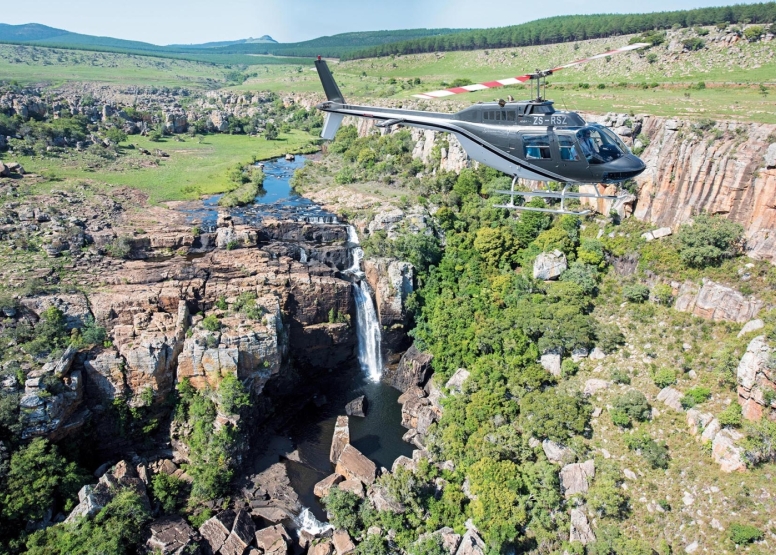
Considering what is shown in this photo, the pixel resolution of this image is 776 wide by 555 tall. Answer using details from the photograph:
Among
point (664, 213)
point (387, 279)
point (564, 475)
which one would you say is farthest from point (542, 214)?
point (564, 475)

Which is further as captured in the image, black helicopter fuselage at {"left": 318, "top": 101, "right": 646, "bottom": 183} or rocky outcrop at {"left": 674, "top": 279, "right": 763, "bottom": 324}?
rocky outcrop at {"left": 674, "top": 279, "right": 763, "bottom": 324}

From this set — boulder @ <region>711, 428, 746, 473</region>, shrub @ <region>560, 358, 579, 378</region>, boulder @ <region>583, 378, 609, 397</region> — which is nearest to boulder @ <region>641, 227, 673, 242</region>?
shrub @ <region>560, 358, 579, 378</region>

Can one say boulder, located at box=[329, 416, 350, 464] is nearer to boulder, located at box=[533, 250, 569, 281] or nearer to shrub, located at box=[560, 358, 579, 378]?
shrub, located at box=[560, 358, 579, 378]

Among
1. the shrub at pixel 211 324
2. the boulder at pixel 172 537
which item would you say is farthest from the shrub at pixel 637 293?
the boulder at pixel 172 537

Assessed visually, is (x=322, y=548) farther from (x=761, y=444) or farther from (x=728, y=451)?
(x=761, y=444)

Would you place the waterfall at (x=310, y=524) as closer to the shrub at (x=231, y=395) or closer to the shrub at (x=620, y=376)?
the shrub at (x=231, y=395)

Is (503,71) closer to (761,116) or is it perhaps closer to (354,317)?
(761,116)

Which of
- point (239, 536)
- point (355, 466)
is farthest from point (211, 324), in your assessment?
point (355, 466)
